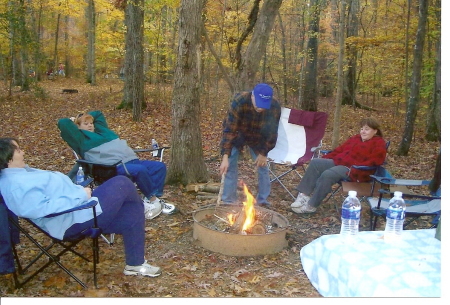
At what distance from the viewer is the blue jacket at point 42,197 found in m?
2.31

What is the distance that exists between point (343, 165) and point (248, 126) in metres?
0.91

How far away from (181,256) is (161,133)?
4.46 metres

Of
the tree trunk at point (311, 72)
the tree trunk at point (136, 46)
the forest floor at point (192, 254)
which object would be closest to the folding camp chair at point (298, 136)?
the forest floor at point (192, 254)

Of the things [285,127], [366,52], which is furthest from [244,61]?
[366,52]

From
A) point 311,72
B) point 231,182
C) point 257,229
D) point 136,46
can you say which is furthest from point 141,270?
point 311,72

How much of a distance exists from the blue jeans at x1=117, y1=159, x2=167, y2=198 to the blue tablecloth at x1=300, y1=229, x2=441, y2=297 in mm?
1930

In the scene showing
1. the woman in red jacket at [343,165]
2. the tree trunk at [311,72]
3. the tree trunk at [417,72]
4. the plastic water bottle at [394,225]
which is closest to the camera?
the plastic water bottle at [394,225]

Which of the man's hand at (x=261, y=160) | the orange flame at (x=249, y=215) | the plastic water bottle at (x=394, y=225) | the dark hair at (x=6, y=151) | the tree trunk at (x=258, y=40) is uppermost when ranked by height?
the tree trunk at (x=258, y=40)

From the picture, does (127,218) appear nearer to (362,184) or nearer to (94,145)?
(94,145)

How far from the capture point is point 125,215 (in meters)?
2.67

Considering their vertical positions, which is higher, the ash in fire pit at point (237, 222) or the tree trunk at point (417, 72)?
the tree trunk at point (417, 72)

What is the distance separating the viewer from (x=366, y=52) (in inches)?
399

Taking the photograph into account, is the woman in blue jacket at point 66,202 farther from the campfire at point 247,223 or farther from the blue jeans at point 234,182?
the blue jeans at point 234,182

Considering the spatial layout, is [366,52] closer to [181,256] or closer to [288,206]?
[288,206]
